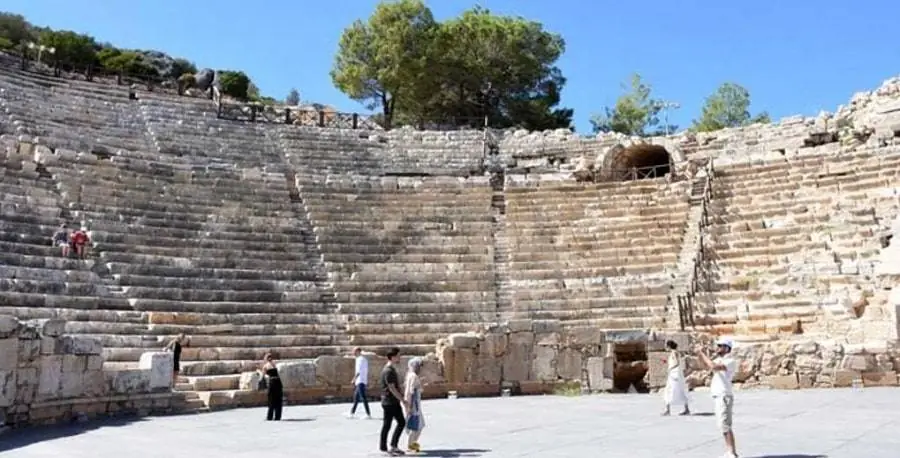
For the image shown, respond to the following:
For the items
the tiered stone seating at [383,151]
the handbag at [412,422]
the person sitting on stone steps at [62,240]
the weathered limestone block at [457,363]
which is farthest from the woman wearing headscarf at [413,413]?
the tiered stone seating at [383,151]

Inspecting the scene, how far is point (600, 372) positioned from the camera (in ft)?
47.3

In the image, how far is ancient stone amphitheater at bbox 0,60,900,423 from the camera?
13.2 meters

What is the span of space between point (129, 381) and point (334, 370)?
3.30 m

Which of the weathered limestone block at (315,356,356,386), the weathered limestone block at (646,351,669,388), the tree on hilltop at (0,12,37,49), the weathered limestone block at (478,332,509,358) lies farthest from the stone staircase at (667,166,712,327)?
the tree on hilltop at (0,12,37,49)

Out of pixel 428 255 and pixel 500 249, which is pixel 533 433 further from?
pixel 500 249

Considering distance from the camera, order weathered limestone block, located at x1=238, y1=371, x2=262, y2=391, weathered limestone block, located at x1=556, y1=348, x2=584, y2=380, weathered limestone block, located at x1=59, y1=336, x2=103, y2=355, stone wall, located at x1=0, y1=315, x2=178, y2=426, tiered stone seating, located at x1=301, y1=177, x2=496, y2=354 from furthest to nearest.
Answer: tiered stone seating, located at x1=301, y1=177, x2=496, y2=354 → weathered limestone block, located at x1=556, y1=348, x2=584, y2=380 → weathered limestone block, located at x1=238, y1=371, x2=262, y2=391 → weathered limestone block, located at x1=59, y1=336, x2=103, y2=355 → stone wall, located at x1=0, y1=315, x2=178, y2=426

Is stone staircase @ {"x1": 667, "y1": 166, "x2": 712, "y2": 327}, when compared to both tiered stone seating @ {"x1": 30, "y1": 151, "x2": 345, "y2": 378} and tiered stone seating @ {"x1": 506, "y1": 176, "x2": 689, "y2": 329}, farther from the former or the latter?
tiered stone seating @ {"x1": 30, "y1": 151, "x2": 345, "y2": 378}

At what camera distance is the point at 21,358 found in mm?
9227

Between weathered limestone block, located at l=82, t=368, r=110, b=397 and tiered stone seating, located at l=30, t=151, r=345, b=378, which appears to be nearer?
weathered limestone block, located at l=82, t=368, r=110, b=397

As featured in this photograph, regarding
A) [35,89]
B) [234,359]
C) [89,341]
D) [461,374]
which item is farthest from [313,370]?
[35,89]

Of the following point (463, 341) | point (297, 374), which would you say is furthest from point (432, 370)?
point (297, 374)

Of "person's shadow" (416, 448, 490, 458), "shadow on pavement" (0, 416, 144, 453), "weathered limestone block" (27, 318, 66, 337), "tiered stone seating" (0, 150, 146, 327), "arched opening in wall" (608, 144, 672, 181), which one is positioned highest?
"arched opening in wall" (608, 144, 672, 181)

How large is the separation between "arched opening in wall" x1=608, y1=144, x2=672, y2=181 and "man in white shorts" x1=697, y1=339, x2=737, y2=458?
16.5m

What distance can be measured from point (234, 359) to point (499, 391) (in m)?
4.42
